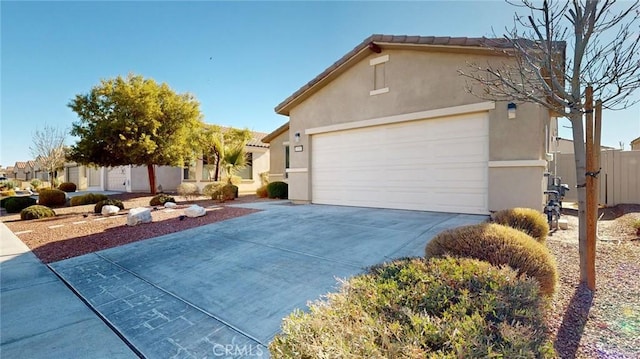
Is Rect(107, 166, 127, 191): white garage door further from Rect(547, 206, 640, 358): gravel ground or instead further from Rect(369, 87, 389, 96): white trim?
Rect(547, 206, 640, 358): gravel ground

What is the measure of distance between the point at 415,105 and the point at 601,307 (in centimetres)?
656

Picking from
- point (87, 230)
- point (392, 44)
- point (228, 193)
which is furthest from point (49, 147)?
point (392, 44)

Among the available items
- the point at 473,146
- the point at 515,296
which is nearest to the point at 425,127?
the point at 473,146

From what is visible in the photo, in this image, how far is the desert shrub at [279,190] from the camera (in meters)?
14.6

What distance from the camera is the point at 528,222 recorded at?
528 cm

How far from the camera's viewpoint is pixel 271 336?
294 centimetres

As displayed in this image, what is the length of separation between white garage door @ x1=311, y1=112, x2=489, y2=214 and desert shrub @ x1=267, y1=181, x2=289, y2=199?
3528 mm

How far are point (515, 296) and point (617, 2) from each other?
3.88 metres

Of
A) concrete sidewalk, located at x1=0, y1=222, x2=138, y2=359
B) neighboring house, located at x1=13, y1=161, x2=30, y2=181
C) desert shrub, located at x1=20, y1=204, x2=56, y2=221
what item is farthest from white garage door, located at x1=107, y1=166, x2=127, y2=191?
neighboring house, located at x1=13, y1=161, x2=30, y2=181

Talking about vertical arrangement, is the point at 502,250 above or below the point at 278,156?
below

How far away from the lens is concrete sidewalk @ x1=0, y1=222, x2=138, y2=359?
2867 millimetres

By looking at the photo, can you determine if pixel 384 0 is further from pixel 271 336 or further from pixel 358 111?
pixel 271 336

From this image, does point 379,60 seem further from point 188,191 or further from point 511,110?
point 188,191

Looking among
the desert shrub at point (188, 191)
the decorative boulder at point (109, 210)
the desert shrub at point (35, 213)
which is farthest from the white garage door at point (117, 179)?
the decorative boulder at point (109, 210)
